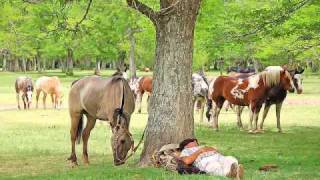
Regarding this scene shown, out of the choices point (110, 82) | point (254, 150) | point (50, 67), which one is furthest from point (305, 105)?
point (50, 67)

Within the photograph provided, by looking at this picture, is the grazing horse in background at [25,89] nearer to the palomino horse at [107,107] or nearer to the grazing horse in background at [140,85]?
the grazing horse in background at [140,85]

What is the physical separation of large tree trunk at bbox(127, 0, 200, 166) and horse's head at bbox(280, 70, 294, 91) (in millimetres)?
8103

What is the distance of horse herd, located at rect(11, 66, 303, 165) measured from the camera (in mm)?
10445

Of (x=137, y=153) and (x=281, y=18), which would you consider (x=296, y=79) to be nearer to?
(x=281, y=18)

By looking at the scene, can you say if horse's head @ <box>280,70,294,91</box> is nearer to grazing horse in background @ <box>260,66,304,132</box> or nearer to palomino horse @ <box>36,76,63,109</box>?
grazing horse in background @ <box>260,66,304,132</box>

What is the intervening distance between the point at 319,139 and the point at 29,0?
889 cm

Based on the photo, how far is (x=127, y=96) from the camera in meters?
10.8

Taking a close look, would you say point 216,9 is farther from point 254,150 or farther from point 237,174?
point 237,174

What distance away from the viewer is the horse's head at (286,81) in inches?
683

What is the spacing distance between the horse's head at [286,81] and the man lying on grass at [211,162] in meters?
8.95

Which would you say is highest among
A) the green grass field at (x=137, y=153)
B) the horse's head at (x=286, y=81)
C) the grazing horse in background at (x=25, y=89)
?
the horse's head at (x=286, y=81)

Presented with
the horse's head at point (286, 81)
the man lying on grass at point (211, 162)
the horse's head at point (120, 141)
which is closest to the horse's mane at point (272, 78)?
the horse's head at point (286, 81)

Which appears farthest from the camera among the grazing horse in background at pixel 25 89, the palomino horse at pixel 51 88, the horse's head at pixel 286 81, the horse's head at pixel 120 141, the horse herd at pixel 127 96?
the palomino horse at pixel 51 88

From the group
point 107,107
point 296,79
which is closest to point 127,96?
point 107,107
